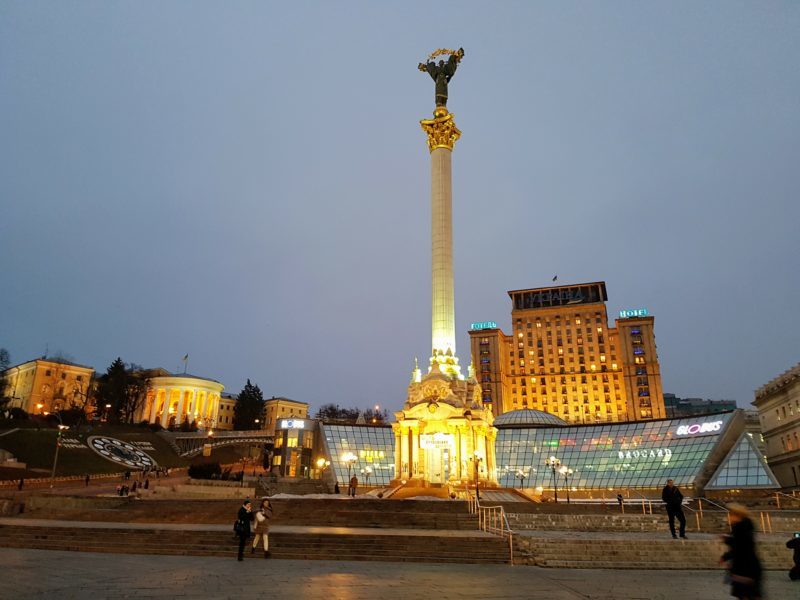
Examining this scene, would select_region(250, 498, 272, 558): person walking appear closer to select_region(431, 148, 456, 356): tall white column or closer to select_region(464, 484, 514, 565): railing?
select_region(464, 484, 514, 565): railing

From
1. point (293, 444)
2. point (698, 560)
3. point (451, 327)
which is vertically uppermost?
point (451, 327)

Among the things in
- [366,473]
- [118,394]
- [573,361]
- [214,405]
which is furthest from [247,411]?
[573,361]

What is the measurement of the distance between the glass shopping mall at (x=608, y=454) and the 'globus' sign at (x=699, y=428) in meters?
0.05

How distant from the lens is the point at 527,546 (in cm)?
1866

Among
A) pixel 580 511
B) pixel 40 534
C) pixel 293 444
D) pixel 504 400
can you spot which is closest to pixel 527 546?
pixel 580 511

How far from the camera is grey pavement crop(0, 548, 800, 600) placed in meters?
11.8

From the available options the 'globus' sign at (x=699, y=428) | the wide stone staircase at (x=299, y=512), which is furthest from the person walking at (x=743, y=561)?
the 'globus' sign at (x=699, y=428)

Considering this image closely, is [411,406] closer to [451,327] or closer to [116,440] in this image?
[451,327]

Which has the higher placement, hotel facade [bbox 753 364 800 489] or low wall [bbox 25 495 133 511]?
hotel facade [bbox 753 364 800 489]

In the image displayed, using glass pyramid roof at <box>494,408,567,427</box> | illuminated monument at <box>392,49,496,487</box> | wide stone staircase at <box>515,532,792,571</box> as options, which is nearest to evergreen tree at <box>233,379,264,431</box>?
glass pyramid roof at <box>494,408,567,427</box>

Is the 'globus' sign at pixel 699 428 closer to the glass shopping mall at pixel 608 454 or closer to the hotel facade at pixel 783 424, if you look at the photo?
the glass shopping mall at pixel 608 454

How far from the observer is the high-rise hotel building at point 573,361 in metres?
131

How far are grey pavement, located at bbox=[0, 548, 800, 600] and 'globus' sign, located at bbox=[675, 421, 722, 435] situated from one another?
4976 centimetres

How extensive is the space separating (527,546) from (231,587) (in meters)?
10.3
